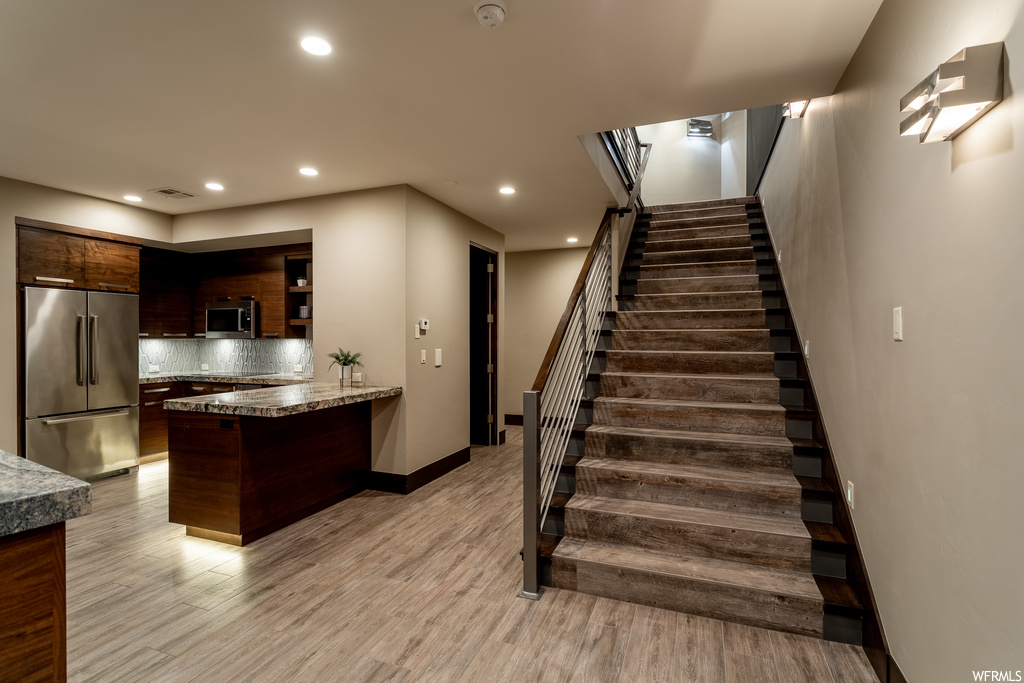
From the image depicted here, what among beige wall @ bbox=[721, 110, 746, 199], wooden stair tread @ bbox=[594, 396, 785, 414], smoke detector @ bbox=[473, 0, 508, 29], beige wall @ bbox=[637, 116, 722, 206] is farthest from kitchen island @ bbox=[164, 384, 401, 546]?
beige wall @ bbox=[637, 116, 722, 206]

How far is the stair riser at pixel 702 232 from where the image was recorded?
17.8ft

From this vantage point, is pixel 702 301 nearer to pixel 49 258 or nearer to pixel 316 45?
pixel 316 45

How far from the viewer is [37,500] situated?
2.93 feet

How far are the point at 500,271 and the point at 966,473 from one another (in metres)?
5.10

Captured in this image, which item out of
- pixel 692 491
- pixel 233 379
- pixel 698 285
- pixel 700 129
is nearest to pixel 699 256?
pixel 698 285

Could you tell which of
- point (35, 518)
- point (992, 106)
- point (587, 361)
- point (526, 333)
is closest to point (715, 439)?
point (587, 361)

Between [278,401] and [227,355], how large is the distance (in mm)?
3506

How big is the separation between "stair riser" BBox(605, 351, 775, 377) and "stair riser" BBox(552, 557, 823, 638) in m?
1.74

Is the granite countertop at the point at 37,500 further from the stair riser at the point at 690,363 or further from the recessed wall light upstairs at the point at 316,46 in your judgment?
the stair riser at the point at 690,363

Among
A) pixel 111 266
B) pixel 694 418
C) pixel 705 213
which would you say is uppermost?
pixel 705 213

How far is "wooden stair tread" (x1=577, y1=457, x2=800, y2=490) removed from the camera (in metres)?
2.77

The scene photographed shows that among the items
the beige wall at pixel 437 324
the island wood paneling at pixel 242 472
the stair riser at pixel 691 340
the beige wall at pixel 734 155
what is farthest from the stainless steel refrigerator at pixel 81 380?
the beige wall at pixel 734 155

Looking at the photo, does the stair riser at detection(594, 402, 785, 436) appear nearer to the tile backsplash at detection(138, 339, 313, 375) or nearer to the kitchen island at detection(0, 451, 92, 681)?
the kitchen island at detection(0, 451, 92, 681)

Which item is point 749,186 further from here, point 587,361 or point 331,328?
point 331,328
